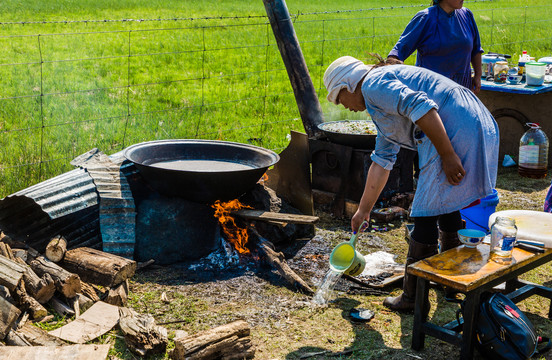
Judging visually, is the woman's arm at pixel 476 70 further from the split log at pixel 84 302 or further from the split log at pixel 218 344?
the split log at pixel 84 302

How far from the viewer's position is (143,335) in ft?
12.8

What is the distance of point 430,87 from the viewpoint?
3848mm

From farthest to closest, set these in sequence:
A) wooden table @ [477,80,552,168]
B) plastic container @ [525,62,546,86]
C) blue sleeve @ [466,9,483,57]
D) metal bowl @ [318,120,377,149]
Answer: wooden table @ [477,80,552,168]
plastic container @ [525,62,546,86]
metal bowl @ [318,120,377,149]
blue sleeve @ [466,9,483,57]

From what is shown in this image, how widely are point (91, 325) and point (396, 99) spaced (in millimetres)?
2504

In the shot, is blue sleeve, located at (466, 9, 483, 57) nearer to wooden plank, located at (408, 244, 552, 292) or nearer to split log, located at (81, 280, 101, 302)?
wooden plank, located at (408, 244, 552, 292)

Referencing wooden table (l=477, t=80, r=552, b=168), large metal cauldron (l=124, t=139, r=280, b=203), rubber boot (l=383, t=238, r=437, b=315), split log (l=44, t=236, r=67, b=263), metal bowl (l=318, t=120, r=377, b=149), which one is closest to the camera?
rubber boot (l=383, t=238, r=437, b=315)

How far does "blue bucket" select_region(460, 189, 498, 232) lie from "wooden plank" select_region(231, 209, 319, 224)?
1425 millimetres

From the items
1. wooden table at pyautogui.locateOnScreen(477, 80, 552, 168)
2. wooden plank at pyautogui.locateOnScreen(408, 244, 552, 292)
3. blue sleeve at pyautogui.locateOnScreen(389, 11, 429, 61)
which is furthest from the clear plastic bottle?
wooden table at pyautogui.locateOnScreen(477, 80, 552, 168)

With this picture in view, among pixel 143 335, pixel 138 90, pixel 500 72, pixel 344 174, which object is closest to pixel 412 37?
pixel 344 174

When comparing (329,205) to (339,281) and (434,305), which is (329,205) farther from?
(434,305)

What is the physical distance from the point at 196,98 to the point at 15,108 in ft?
9.94

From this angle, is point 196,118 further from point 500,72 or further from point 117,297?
point 117,297

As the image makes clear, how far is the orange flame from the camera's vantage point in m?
5.49

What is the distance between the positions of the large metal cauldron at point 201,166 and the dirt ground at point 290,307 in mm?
608
